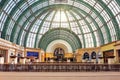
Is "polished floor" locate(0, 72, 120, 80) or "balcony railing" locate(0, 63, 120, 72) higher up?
"balcony railing" locate(0, 63, 120, 72)

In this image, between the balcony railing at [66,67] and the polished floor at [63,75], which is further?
the balcony railing at [66,67]

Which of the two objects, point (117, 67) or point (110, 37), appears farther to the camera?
point (110, 37)

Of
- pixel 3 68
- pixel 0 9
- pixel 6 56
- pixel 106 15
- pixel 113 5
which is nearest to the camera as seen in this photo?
pixel 3 68

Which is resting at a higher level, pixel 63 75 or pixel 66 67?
pixel 66 67

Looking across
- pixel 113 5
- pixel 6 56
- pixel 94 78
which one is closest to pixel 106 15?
pixel 113 5

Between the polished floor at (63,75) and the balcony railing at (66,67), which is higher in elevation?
the balcony railing at (66,67)

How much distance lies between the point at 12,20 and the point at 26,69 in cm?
2676

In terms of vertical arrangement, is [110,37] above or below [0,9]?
below

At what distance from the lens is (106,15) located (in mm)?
49375

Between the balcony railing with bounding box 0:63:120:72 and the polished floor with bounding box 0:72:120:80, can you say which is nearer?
the polished floor with bounding box 0:72:120:80

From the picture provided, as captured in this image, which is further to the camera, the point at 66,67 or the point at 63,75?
the point at 66,67

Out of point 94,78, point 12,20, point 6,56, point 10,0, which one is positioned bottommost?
point 94,78

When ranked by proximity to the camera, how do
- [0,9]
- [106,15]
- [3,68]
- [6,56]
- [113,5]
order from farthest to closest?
1. [106,15]
2. [113,5]
3. [6,56]
4. [0,9]
5. [3,68]

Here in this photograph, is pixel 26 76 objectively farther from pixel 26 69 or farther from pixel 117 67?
pixel 117 67
